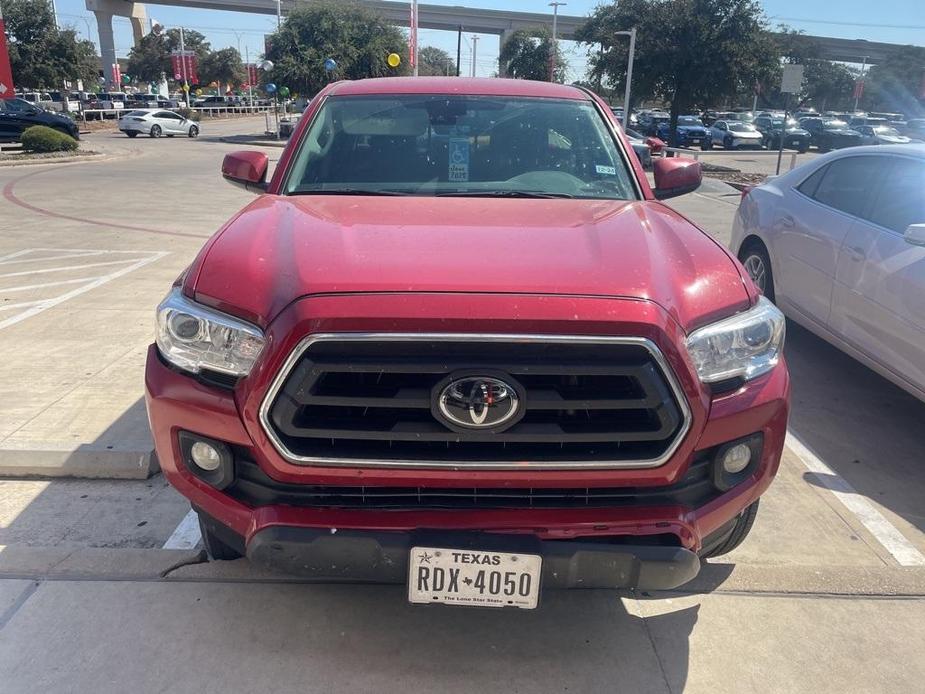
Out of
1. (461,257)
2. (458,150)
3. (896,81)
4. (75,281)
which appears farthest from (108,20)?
(461,257)

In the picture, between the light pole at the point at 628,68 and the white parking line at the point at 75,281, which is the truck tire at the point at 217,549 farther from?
Answer: the light pole at the point at 628,68

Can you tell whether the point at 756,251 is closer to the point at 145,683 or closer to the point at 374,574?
the point at 374,574

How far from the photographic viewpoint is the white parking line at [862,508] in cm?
348

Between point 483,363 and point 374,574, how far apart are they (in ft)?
2.32

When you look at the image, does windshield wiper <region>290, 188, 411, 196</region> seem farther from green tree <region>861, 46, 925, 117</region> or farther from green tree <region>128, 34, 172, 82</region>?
green tree <region>128, 34, 172, 82</region>

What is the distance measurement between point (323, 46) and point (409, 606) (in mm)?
36792

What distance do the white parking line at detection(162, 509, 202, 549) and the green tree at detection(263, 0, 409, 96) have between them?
1357 inches

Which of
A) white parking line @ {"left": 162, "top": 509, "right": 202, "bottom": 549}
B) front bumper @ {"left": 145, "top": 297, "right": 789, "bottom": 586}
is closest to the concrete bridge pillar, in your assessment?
white parking line @ {"left": 162, "top": 509, "right": 202, "bottom": 549}

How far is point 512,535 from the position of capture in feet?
7.62

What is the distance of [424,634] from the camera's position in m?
2.87

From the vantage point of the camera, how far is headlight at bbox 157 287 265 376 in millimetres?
2336

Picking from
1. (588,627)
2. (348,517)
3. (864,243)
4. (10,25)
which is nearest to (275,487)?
(348,517)

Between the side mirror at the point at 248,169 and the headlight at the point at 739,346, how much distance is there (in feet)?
8.65

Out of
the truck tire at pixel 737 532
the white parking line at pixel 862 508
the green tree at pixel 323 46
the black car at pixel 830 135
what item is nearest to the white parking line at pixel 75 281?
the truck tire at pixel 737 532
